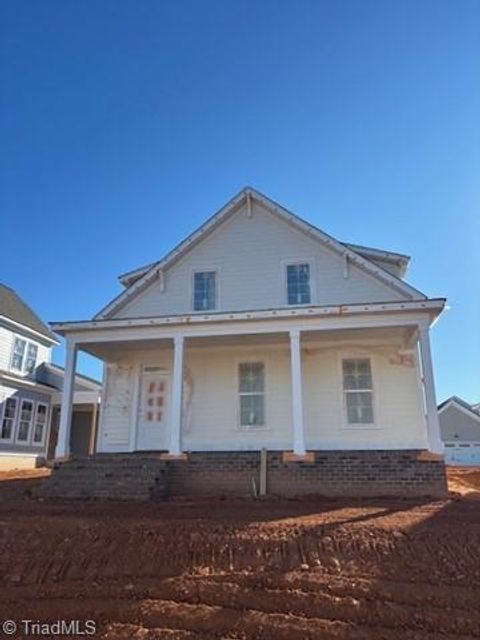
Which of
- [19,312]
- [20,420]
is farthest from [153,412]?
[19,312]

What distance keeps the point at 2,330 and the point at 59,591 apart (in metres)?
17.0

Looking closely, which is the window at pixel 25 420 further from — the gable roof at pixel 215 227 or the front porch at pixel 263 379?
the gable roof at pixel 215 227

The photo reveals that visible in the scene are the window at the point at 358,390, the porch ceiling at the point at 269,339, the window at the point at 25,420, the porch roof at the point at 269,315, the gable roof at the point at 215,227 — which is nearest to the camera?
the porch roof at the point at 269,315

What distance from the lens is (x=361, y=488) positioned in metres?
9.30

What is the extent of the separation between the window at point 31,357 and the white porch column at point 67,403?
10925 mm

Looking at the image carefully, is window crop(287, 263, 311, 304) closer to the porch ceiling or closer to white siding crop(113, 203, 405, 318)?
white siding crop(113, 203, 405, 318)

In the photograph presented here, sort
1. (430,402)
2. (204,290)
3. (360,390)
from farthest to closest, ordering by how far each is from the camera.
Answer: (204,290) < (360,390) < (430,402)

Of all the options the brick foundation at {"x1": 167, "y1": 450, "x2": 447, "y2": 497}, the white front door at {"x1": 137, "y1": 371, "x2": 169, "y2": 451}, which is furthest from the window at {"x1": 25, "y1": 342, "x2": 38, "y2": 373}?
the brick foundation at {"x1": 167, "y1": 450, "x2": 447, "y2": 497}

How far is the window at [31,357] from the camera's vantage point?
20.9 m

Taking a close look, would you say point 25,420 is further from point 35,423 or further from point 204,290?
point 204,290

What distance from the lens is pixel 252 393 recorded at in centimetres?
1173

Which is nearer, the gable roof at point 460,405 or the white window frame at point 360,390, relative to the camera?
the white window frame at point 360,390

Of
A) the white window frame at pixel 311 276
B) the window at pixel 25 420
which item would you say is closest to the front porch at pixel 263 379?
the white window frame at pixel 311 276

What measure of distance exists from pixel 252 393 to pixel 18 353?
13176 millimetres
